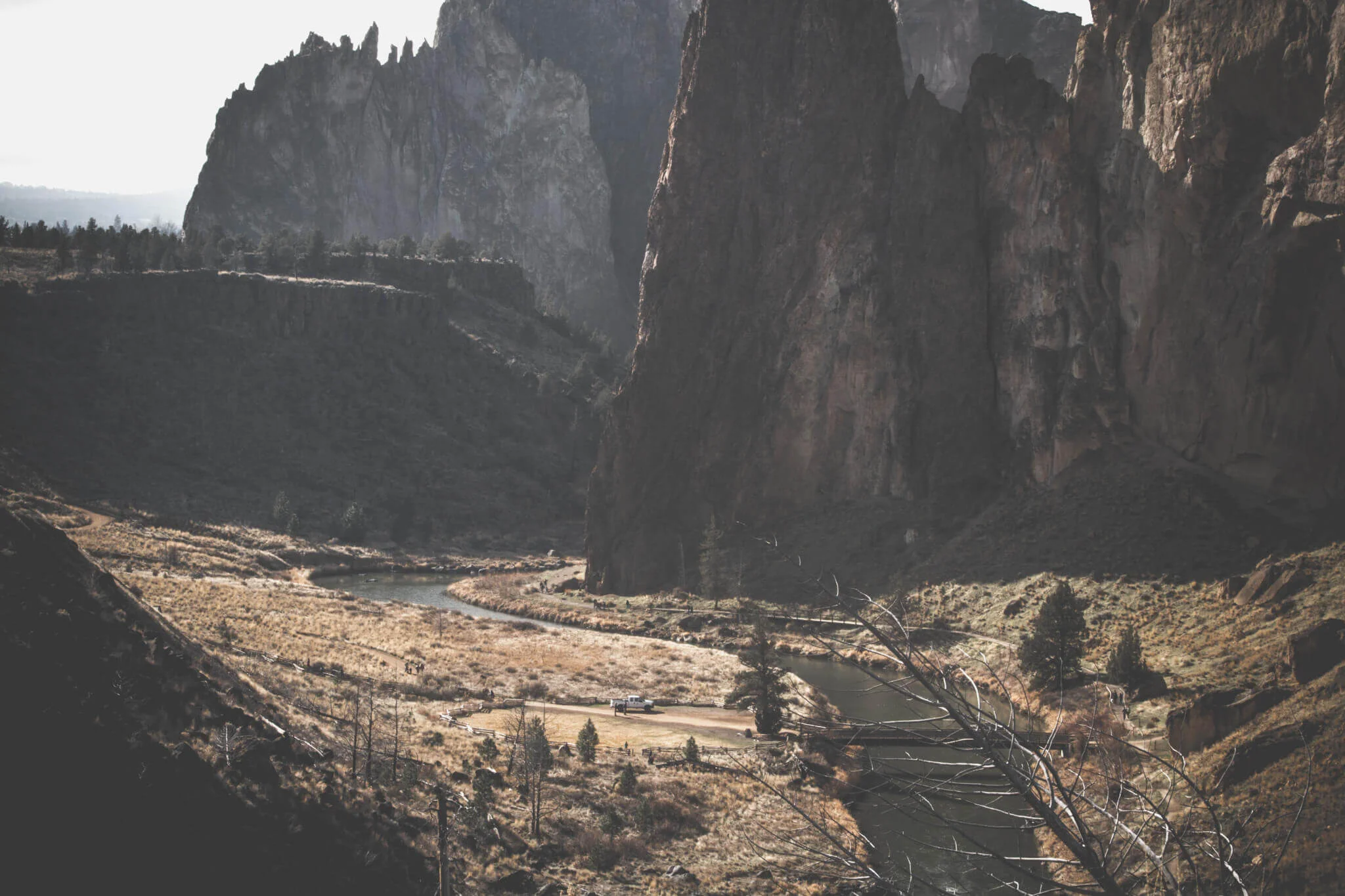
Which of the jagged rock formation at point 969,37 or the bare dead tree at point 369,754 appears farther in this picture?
the jagged rock formation at point 969,37

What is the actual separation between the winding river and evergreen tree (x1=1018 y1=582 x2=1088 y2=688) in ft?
18.3

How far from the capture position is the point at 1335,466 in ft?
184

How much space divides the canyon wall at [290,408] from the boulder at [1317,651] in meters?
100

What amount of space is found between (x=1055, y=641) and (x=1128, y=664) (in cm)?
304

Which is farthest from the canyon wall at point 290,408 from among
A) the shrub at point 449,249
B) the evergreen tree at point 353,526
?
the shrub at point 449,249

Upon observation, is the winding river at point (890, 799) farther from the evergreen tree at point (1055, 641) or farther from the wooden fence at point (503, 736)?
the wooden fence at point (503, 736)

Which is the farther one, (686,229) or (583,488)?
(583,488)

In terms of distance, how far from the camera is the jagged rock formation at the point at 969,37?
131250 millimetres

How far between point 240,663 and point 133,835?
75.2 feet

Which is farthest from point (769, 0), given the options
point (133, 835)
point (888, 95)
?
point (133, 835)

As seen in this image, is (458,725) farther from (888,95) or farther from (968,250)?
(888,95)

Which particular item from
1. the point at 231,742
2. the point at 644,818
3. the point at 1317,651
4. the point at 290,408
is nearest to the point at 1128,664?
the point at 1317,651

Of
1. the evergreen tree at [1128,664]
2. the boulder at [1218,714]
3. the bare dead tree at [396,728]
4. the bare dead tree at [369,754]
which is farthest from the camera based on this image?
the evergreen tree at [1128,664]

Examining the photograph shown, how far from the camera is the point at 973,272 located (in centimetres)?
8550
